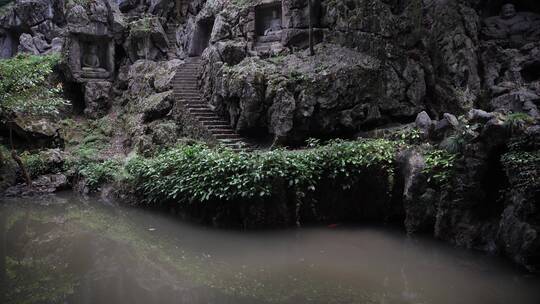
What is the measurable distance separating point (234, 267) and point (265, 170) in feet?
10.5

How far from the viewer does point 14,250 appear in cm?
851

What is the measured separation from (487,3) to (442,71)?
6039 millimetres

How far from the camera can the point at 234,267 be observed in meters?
7.60

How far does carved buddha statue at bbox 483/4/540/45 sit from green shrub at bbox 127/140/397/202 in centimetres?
1146

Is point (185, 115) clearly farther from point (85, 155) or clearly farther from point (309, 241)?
point (309, 241)

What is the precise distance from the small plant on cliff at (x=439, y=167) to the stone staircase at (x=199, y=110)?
684cm

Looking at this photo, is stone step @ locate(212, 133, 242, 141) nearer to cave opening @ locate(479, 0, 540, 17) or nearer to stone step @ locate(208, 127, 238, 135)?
stone step @ locate(208, 127, 238, 135)

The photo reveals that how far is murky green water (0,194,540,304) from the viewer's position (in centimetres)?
627

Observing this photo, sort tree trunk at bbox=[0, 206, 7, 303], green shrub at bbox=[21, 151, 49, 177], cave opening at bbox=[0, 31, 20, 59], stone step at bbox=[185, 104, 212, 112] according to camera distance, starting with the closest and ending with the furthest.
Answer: tree trunk at bbox=[0, 206, 7, 303]
green shrub at bbox=[21, 151, 49, 177]
stone step at bbox=[185, 104, 212, 112]
cave opening at bbox=[0, 31, 20, 59]

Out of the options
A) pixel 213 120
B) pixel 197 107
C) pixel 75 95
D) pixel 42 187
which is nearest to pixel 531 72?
pixel 213 120

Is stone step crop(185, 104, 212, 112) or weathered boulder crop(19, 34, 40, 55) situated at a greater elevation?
weathered boulder crop(19, 34, 40, 55)

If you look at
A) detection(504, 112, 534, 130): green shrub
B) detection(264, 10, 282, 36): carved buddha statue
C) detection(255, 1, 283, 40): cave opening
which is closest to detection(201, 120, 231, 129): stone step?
detection(255, 1, 283, 40): cave opening

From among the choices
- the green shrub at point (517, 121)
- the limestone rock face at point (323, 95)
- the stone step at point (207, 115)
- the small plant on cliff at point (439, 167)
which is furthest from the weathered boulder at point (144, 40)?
the green shrub at point (517, 121)

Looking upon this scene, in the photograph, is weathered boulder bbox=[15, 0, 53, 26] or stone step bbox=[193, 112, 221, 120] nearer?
stone step bbox=[193, 112, 221, 120]
